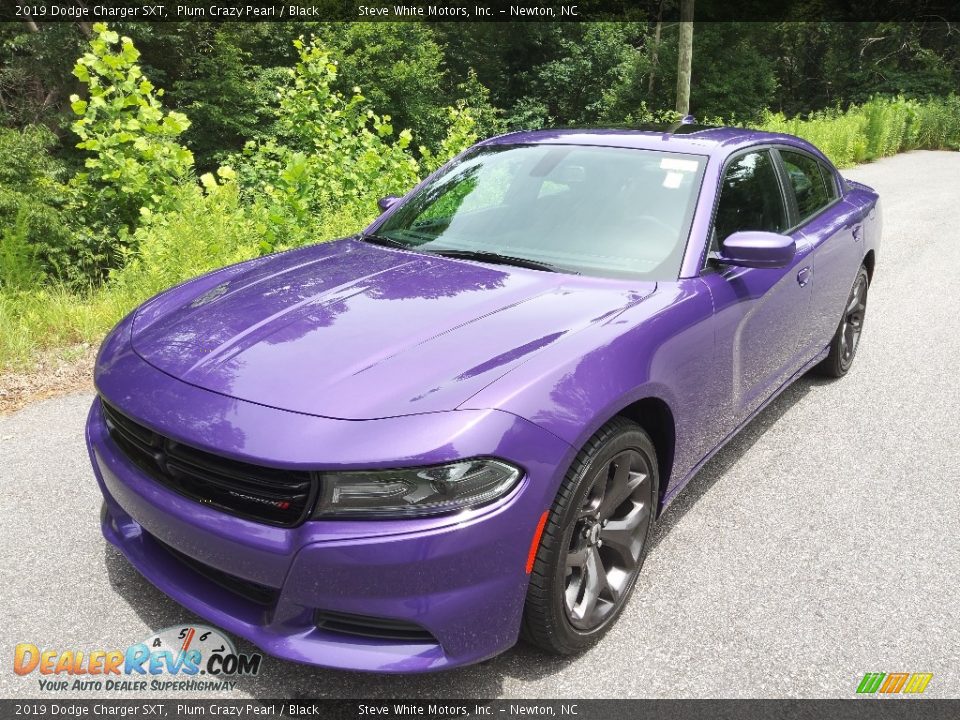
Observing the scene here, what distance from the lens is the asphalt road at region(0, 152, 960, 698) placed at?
237cm

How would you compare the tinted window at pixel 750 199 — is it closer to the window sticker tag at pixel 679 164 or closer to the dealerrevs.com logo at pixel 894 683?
the window sticker tag at pixel 679 164

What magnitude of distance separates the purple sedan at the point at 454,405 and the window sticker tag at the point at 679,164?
2 cm

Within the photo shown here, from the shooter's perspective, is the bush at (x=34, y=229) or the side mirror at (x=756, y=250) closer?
the side mirror at (x=756, y=250)

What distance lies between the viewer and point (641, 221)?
3.18 m

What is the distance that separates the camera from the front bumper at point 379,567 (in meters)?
1.92

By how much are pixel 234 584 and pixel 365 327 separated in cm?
88

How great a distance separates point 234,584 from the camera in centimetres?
217

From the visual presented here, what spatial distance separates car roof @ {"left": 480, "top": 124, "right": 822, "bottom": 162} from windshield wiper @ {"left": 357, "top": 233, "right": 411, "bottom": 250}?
91cm

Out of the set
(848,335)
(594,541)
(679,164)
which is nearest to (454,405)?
(594,541)

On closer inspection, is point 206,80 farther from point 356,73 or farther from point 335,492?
point 335,492

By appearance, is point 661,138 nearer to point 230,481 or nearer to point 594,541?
point 594,541

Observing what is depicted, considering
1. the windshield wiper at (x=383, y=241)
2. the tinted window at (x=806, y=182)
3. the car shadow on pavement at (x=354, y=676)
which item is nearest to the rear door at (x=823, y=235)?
the tinted window at (x=806, y=182)

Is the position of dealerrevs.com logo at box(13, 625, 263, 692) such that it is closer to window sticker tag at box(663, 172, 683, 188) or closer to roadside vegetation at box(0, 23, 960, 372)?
window sticker tag at box(663, 172, 683, 188)

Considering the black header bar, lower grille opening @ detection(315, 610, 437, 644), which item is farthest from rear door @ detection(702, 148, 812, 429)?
the black header bar
